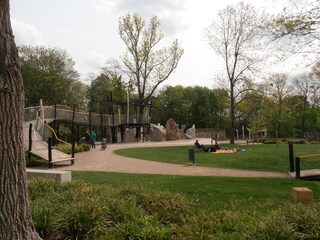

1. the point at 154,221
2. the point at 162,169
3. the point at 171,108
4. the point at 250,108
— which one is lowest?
the point at 162,169

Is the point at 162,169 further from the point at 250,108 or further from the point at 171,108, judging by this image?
the point at 171,108

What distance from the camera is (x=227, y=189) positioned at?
841 centimetres

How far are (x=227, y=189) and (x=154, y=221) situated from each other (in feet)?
13.4

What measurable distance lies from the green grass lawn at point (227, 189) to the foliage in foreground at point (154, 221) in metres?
1.29

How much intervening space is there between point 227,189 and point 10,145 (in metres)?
6.17

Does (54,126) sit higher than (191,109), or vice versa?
(191,109)

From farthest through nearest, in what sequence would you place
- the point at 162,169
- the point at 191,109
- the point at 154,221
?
the point at 191,109 < the point at 162,169 < the point at 154,221

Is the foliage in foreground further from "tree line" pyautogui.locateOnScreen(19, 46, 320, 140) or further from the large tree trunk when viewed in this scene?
"tree line" pyautogui.locateOnScreen(19, 46, 320, 140)

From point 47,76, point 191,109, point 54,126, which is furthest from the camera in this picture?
point 191,109

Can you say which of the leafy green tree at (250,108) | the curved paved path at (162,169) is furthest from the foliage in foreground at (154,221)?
the leafy green tree at (250,108)

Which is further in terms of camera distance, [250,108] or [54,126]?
[250,108]

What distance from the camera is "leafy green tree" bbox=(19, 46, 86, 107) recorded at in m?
42.7

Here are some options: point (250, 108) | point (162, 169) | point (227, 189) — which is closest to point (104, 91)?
point (250, 108)

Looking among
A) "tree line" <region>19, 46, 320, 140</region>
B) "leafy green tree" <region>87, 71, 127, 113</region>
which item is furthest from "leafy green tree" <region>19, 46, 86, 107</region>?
"leafy green tree" <region>87, 71, 127, 113</region>
